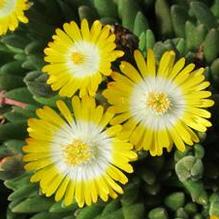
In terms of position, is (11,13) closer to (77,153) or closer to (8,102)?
(8,102)

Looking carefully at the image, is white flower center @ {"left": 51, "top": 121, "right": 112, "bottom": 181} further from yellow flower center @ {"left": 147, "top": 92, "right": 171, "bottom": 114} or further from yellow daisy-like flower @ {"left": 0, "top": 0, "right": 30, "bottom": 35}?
yellow daisy-like flower @ {"left": 0, "top": 0, "right": 30, "bottom": 35}

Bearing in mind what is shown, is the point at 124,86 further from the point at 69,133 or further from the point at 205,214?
the point at 205,214

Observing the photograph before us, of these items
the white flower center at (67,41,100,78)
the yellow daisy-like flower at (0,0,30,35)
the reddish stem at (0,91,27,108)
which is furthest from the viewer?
the reddish stem at (0,91,27,108)

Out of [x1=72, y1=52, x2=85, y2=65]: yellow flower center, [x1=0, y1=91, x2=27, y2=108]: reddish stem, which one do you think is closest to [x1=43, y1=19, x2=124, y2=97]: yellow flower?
[x1=72, y1=52, x2=85, y2=65]: yellow flower center

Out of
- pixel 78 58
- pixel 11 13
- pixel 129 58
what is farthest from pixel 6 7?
pixel 129 58

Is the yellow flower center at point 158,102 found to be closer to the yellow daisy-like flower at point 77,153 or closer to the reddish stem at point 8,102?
the yellow daisy-like flower at point 77,153
